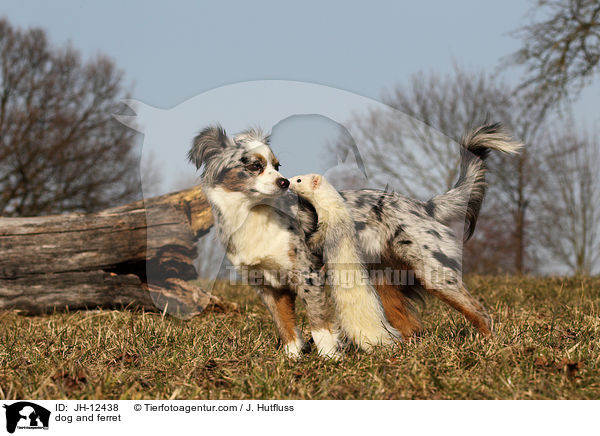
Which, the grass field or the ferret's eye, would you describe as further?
the ferret's eye

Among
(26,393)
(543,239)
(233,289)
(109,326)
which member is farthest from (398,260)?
(543,239)

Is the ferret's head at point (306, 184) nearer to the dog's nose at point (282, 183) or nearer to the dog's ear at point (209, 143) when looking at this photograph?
the dog's nose at point (282, 183)

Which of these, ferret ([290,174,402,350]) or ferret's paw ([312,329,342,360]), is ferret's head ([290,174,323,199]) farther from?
ferret's paw ([312,329,342,360])

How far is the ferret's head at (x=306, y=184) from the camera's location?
400cm

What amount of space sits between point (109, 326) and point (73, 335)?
45 cm

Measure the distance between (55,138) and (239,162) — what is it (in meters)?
14.8

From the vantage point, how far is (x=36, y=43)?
17.8m

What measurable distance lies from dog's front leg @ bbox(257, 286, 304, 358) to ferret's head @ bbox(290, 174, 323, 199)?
0.86 meters

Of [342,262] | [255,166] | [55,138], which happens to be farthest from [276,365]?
[55,138]

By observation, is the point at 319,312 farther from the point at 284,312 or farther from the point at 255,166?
the point at 255,166

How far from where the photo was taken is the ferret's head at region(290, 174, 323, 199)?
400 cm

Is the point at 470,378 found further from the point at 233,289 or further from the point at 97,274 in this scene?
the point at 233,289

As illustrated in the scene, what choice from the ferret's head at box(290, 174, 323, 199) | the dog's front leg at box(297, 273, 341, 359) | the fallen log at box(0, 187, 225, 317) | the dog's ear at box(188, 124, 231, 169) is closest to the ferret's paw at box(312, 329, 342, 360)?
the dog's front leg at box(297, 273, 341, 359)

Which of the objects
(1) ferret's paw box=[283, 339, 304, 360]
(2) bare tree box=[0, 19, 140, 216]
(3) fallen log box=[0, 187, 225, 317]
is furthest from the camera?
(2) bare tree box=[0, 19, 140, 216]
